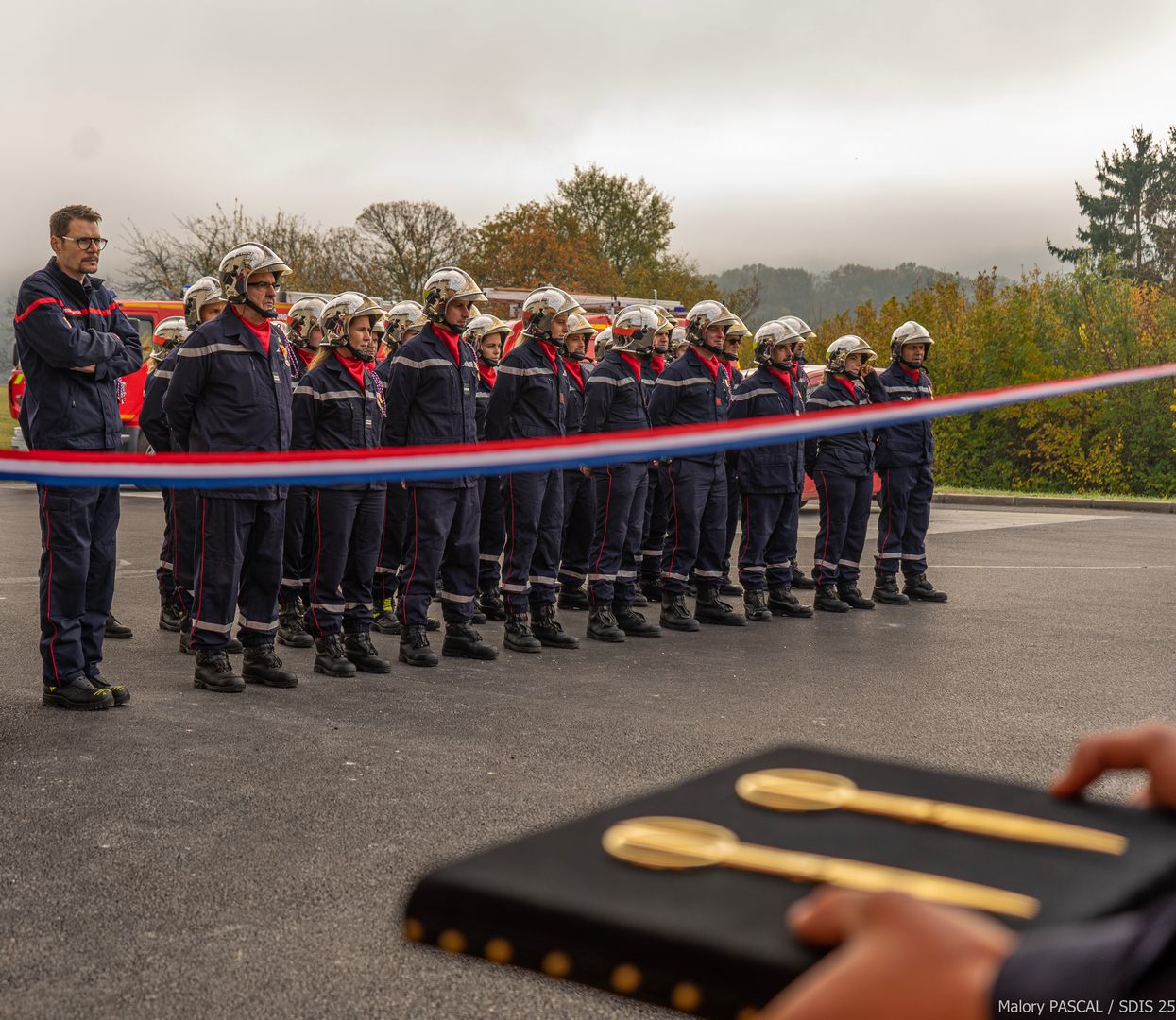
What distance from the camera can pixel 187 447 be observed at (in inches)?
293

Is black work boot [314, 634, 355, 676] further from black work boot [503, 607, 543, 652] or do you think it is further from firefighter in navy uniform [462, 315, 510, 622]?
firefighter in navy uniform [462, 315, 510, 622]

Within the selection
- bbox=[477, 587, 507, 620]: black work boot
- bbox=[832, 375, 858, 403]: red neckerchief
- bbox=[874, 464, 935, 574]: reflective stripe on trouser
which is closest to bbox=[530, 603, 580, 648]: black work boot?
bbox=[477, 587, 507, 620]: black work boot

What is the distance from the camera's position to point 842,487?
37.7 feet

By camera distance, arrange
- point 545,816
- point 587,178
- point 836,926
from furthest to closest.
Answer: point 587,178 < point 545,816 < point 836,926

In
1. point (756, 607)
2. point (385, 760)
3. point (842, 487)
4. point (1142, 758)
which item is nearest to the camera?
point (1142, 758)

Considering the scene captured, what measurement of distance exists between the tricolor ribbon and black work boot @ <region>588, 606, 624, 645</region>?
640cm

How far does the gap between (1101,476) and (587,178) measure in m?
43.8

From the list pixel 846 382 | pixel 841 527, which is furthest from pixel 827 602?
pixel 846 382

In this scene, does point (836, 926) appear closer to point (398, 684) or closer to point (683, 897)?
point (683, 897)

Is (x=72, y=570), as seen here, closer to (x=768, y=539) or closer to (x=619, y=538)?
(x=619, y=538)

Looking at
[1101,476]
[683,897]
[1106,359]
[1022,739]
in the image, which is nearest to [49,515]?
[1022,739]

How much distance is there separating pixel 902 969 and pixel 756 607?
9225mm

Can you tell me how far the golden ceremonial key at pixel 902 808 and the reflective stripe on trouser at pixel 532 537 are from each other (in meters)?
6.83

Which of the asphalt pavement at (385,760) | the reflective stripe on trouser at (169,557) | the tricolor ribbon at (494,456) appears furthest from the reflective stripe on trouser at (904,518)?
the tricolor ribbon at (494,456)
